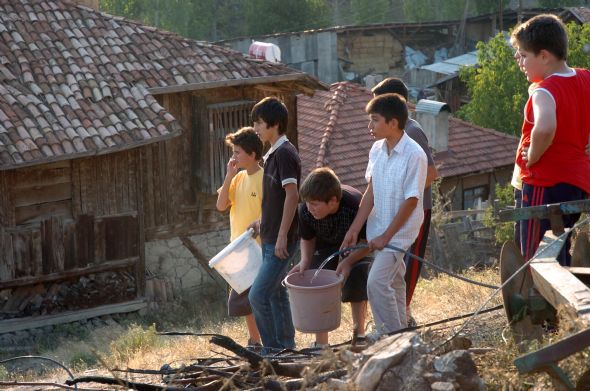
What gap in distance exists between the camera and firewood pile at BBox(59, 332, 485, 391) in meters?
3.64

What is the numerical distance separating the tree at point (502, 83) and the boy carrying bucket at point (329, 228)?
17.7m

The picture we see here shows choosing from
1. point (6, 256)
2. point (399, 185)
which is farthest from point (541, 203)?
point (6, 256)

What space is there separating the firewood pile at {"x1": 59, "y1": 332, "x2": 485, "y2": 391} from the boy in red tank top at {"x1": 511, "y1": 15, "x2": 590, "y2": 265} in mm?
1281

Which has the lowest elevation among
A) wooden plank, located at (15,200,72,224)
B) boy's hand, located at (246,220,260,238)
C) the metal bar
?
wooden plank, located at (15,200,72,224)

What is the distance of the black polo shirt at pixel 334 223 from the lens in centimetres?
552

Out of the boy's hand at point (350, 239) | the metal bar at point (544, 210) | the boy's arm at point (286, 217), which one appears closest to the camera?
the metal bar at point (544, 210)

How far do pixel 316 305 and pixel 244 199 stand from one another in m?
1.24

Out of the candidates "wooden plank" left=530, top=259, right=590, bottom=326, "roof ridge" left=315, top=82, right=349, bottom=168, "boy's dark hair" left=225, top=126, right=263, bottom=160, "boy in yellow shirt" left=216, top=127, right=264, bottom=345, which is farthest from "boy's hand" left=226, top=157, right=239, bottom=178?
"roof ridge" left=315, top=82, right=349, bottom=168

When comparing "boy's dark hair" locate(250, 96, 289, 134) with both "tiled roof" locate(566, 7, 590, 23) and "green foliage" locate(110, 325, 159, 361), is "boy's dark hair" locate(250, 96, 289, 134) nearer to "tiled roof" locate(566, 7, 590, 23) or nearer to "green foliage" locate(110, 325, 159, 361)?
"green foliage" locate(110, 325, 159, 361)

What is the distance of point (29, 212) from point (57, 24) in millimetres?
3097

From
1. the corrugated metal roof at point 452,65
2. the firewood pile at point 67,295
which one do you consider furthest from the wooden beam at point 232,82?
the corrugated metal roof at point 452,65

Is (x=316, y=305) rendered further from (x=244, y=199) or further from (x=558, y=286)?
(x=558, y=286)

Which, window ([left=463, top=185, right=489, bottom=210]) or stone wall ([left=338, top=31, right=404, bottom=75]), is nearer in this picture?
window ([left=463, top=185, right=489, bottom=210])

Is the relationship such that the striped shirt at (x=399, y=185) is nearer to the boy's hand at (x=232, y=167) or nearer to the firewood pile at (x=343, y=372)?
the firewood pile at (x=343, y=372)
